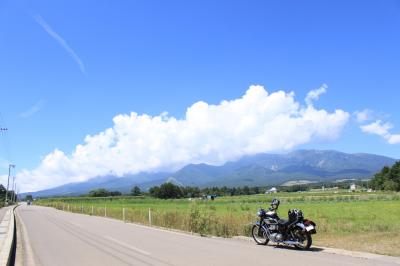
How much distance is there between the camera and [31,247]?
17.0 meters

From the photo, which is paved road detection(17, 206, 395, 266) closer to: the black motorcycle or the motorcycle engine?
the motorcycle engine

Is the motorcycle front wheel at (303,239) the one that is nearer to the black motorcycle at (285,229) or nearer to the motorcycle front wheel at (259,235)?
the black motorcycle at (285,229)

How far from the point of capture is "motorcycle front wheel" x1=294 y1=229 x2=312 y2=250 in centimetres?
1433

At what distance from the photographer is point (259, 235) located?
16.5m

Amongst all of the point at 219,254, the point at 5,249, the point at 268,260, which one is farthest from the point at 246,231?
the point at 5,249

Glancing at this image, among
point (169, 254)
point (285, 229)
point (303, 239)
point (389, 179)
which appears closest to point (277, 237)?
point (285, 229)

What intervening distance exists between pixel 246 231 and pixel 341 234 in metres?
3.59

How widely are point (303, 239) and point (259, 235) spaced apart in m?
2.25

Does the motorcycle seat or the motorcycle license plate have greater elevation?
the motorcycle seat

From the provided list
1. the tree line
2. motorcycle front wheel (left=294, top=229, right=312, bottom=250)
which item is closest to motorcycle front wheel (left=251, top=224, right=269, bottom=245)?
motorcycle front wheel (left=294, top=229, right=312, bottom=250)

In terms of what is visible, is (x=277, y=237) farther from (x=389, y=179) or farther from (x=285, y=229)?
(x=389, y=179)

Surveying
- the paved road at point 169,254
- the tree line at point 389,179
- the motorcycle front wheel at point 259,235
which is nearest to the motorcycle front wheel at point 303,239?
the paved road at point 169,254

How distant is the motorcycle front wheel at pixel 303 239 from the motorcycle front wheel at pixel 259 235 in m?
1.55

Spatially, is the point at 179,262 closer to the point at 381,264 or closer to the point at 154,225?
the point at 381,264
